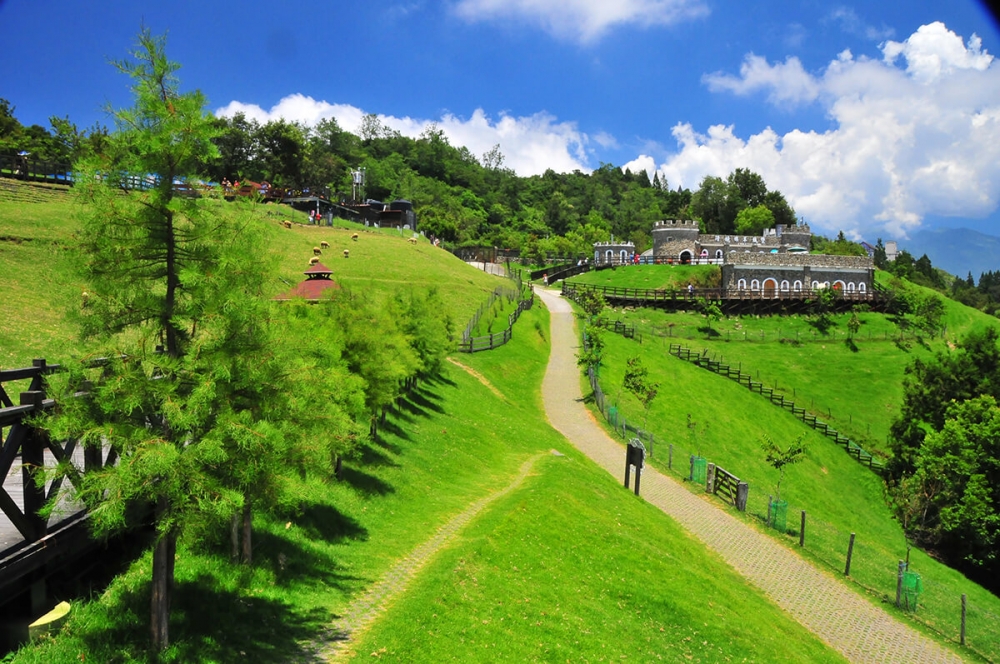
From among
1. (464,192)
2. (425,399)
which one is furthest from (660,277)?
(464,192)

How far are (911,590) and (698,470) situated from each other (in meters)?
10.1

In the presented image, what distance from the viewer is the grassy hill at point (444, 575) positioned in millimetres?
9930

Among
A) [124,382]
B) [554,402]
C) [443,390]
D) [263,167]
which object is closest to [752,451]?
[554,402]

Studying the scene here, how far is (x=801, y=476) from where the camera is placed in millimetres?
39688

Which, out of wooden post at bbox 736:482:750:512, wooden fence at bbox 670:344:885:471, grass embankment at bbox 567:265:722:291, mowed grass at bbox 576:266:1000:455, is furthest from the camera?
grass embankment at bbox 567:265:722:291

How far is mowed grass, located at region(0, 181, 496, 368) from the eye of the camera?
908cm

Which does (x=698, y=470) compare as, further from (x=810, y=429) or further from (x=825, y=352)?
(x=825, y=352)

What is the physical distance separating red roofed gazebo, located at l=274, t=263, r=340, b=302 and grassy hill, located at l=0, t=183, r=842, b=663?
5.31 meters

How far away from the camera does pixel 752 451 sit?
41.8 meters

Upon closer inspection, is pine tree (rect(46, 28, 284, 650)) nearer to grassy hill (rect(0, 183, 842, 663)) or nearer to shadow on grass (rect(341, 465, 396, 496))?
grassy hill (rect(0, 183, 842, 663))

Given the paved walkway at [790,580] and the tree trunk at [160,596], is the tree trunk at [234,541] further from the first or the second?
the paved walkway at [790,580]

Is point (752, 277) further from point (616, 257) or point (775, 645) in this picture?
→ point (775, 645)

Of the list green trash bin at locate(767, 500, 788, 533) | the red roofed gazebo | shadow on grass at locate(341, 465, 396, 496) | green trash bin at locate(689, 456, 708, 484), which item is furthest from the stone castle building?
shadow on grass at locate(341, 465, 396, 496)

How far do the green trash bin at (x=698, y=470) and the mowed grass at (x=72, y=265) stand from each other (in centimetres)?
1676
